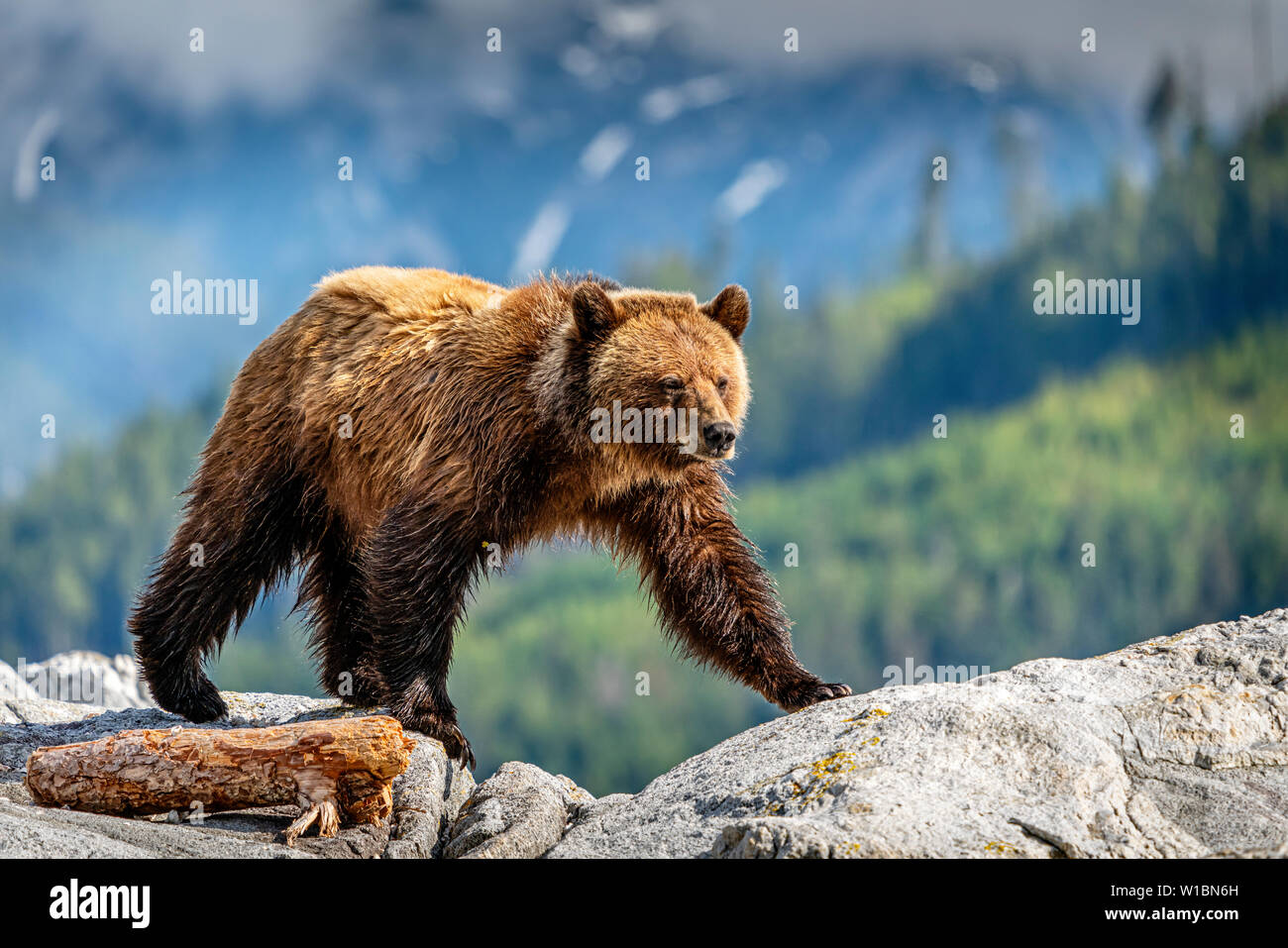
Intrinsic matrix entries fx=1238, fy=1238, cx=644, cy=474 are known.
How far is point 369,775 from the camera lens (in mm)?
7078

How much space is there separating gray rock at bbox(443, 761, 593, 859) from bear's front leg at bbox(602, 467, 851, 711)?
145cm

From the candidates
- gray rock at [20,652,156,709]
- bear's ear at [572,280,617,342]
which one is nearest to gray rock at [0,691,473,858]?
bear's ear at [572,280,617,342]

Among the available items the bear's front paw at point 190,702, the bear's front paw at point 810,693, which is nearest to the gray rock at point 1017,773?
the bear's front paw at point 810,693

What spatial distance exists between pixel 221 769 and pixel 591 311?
3.94m

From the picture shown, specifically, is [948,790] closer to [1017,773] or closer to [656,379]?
[1017,773]

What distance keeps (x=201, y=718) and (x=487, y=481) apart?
140 inches

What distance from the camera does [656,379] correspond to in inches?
340

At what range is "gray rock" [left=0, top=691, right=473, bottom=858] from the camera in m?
5.97

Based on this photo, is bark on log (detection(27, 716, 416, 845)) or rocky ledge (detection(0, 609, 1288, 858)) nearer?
rocky ledge (detection(0, 609, 1288, 858))

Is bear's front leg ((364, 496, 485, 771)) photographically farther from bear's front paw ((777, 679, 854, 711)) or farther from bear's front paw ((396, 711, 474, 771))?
bear's front paw ((777, 679, 854, 711))

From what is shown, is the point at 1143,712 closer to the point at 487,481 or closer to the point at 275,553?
the point at 487,481

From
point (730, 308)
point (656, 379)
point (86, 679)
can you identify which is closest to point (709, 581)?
point (656, 379)

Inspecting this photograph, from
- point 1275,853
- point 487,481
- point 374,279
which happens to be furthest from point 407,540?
point 1275,853

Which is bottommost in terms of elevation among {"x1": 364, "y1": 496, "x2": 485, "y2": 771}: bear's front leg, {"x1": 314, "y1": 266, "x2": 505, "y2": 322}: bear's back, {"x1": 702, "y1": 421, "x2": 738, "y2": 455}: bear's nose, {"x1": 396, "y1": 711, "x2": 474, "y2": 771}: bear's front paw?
{"x1": 396, "y1": 711, "x2": 474, "y2": 771}: bear's front paw
